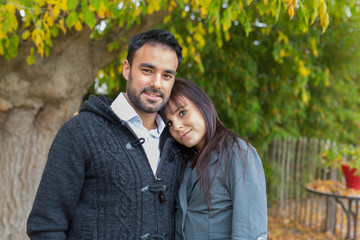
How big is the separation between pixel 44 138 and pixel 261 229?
8.64 ft

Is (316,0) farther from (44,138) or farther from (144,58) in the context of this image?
(44,138)

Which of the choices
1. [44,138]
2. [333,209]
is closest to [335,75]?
[333,209]

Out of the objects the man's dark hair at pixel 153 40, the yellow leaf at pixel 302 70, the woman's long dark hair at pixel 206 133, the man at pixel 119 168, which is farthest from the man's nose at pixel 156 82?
the yellow leaf at pixel 302 70

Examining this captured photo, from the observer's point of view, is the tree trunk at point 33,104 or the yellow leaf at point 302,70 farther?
the yellow leaf at point 302,70

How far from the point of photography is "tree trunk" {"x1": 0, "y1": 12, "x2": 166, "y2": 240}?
336cm

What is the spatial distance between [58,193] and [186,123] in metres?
0.78

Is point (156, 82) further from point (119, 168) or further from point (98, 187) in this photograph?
point (98, 187)

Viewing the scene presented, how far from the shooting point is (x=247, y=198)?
1690 millimetres

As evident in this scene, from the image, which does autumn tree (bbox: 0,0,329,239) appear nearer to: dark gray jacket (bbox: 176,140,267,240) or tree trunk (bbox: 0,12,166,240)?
tree trunk (bbox: 0,12,166,240)

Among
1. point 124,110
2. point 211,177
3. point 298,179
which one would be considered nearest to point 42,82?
point 124,110

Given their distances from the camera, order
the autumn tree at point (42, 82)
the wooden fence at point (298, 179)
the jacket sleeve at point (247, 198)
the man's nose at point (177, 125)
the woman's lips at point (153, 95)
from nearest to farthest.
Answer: the jacket sleeve at point (247, 198) → the woman's lips at point (153, 95) → the man's nose at point (177, 125) → the autumn tree at point (42, 82) → the wooden fence at point (298, 179)

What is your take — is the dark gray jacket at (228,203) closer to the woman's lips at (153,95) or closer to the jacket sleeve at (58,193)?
the woman's lips at (153,95)

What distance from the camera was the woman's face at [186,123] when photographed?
1.97 m

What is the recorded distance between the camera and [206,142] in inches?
79.5
